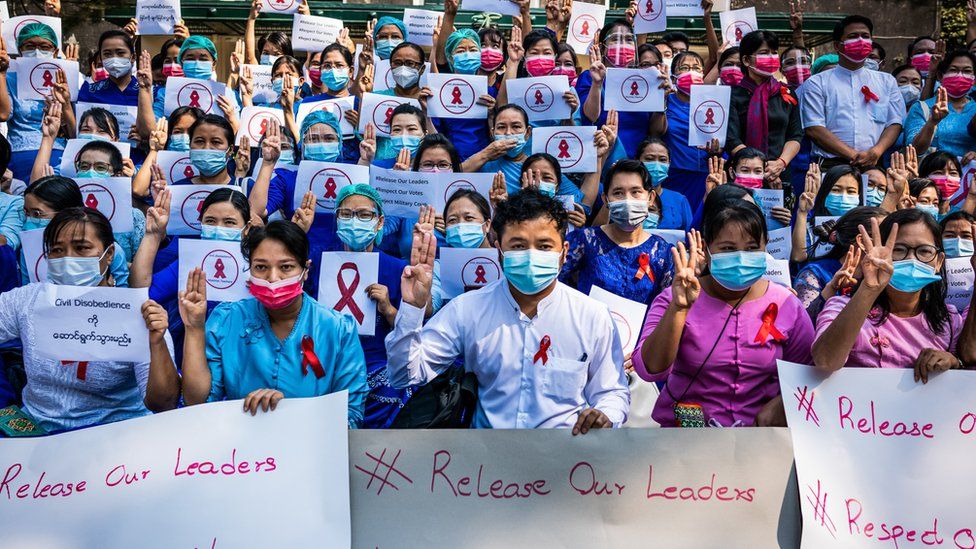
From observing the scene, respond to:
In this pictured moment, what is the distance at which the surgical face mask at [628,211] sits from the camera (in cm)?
547

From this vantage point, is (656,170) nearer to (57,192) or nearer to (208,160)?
(208,160)

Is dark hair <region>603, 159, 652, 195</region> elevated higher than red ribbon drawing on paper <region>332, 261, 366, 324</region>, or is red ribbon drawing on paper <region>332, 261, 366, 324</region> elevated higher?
dark hair <region>603, 159, 652, 195</region>

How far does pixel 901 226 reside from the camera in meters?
3.90

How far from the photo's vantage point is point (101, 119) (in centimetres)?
757

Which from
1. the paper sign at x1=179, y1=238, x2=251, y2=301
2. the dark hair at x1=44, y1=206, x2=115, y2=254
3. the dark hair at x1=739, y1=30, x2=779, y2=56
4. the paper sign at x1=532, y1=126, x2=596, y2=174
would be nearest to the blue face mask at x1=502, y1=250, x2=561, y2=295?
the dark hair at x1=44, y1=206, x2=115, y2=254

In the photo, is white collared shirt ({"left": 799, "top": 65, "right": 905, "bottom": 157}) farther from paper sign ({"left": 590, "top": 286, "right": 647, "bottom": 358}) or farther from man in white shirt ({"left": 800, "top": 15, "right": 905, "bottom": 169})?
paper sign ({"left": 590, "top": 286, "right": 647, "bottom": 358})

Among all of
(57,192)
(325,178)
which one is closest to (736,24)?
(325,178)

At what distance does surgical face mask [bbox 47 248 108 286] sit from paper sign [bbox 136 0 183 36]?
5.87m

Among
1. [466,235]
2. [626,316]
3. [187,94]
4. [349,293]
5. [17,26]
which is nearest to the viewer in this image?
[626,316]

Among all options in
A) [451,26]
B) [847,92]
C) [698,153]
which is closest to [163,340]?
[698,153]

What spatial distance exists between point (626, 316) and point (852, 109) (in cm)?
466

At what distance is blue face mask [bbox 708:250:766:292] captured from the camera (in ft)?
12.6

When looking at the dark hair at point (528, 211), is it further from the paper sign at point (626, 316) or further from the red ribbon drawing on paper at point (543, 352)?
the paper sign at point (626, 316)

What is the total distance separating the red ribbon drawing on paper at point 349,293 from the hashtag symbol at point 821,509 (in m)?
2.52
